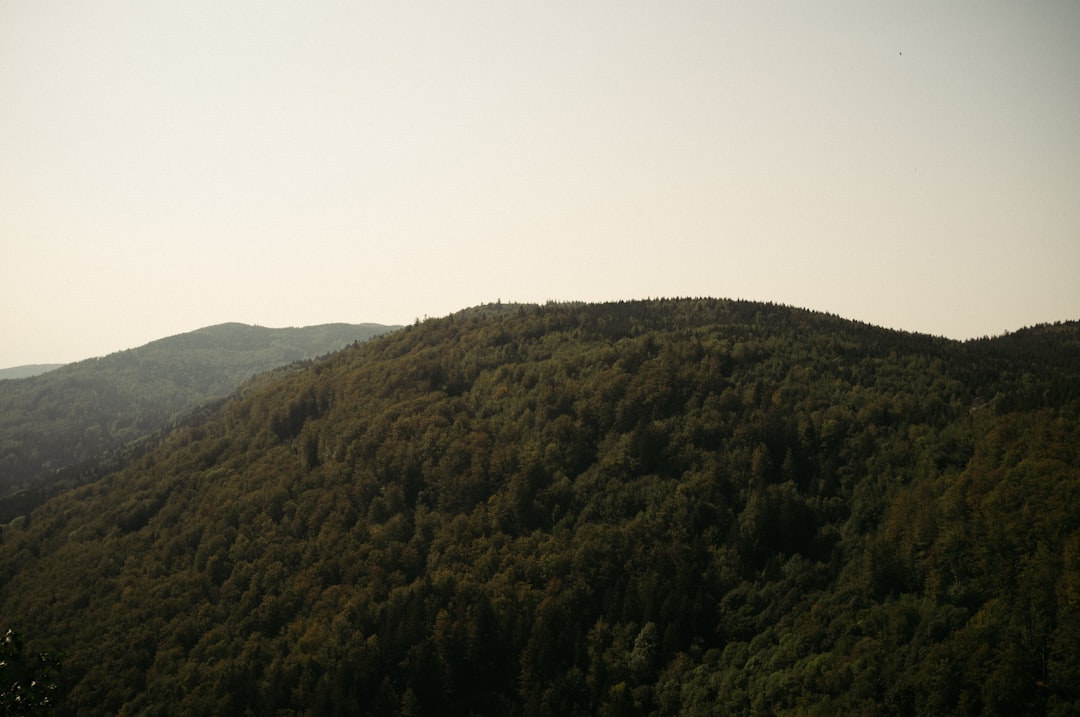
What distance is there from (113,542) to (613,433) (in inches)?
5527

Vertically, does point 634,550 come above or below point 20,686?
below

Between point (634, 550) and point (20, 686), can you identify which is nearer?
point (20, 686)

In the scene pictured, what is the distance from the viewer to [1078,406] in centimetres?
10006

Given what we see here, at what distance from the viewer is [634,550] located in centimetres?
12631

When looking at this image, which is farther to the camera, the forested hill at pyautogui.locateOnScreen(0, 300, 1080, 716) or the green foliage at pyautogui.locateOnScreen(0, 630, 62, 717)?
the forested hill at pyautogui.locateOnScreen(0, 300, 1080, 716)

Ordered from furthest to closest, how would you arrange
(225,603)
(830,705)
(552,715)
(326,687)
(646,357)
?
(646,357) → (225,603) → (326,687) → (552,715) → (830,705)

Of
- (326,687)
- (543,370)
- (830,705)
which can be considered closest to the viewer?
(830,705)

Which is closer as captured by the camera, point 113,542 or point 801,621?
point 801,621

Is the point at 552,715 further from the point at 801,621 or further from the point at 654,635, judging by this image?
the point at 801,621

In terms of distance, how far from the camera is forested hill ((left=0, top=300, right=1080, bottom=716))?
8375 cm

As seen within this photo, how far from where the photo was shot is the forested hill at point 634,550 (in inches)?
3297

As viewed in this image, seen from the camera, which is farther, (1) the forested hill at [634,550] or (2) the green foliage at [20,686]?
(1) the forested hill at [634,550]

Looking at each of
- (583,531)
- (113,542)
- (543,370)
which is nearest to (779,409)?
(583,531)

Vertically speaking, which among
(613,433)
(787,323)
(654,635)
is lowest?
(654,635)
